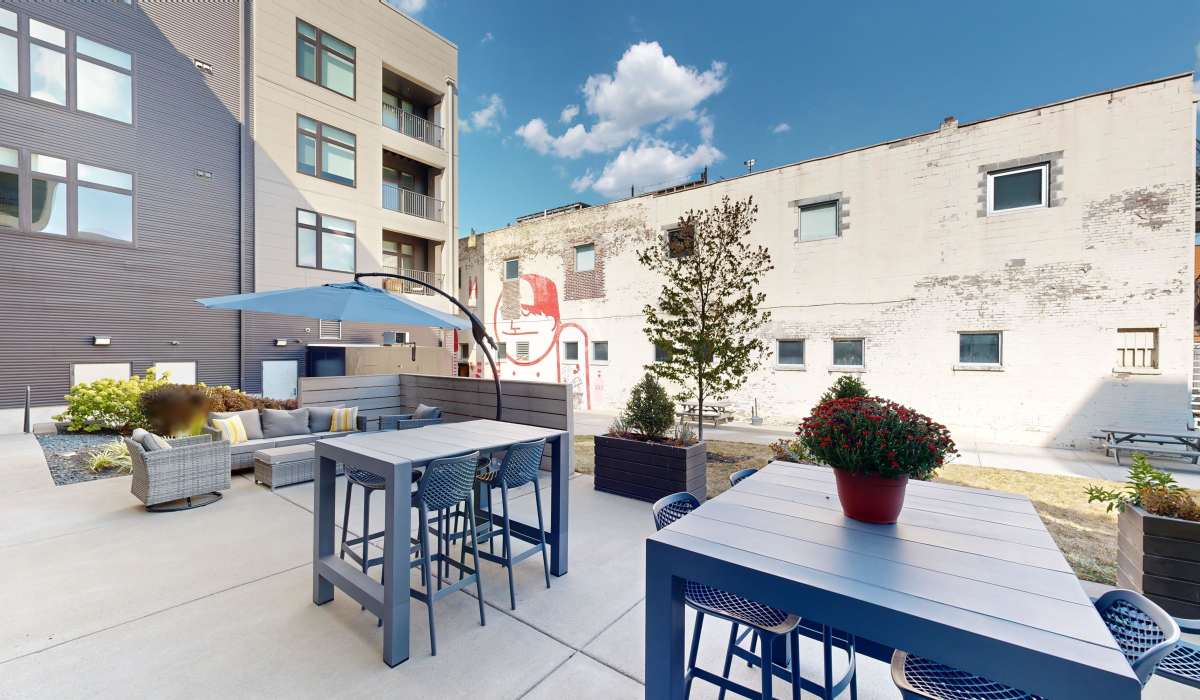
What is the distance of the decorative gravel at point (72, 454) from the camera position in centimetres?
570

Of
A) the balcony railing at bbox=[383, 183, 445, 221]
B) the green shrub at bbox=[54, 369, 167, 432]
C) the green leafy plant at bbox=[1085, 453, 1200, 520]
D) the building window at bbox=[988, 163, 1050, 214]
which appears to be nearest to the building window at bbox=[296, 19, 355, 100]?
the balcony railing at bbox=[383, 183, 445, 221]

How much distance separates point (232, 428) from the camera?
6.20m

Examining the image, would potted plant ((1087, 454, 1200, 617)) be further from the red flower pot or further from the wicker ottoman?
the wicker ottoman

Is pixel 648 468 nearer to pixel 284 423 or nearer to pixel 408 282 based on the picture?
pixel 284 423

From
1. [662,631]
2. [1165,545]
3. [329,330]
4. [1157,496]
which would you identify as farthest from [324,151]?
[1165,545]

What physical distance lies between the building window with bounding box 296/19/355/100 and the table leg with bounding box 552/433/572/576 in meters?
14.1

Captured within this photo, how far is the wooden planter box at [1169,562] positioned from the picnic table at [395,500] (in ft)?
11.9

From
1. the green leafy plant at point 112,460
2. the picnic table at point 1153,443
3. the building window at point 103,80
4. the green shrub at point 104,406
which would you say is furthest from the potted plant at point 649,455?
the building window at point 103,80

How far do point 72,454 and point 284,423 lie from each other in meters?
3.06

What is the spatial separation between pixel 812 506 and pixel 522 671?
175cm

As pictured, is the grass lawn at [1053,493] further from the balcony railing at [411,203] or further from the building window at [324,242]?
the balcony railing at [411,203]

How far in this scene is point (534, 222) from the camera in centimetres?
1647

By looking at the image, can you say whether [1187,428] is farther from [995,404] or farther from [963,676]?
[963,676]

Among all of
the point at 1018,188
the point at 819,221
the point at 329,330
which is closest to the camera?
the point at 1018,188
